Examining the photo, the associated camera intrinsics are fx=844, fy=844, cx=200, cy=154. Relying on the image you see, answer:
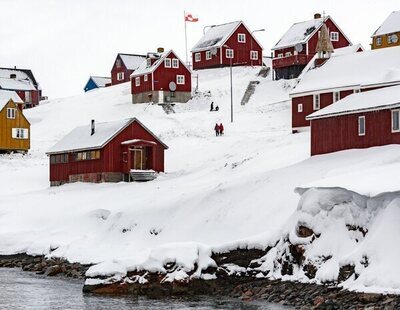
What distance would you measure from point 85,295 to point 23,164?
Result: 3790cm

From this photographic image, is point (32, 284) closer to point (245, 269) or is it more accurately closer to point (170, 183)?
point (245, 269)

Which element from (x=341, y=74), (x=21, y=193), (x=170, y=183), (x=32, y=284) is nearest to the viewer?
(x=32, y=284)

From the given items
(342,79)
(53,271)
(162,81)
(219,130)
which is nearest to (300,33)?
(162,81)

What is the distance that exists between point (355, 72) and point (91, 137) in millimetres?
19620

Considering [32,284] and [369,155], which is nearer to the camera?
[32,284]

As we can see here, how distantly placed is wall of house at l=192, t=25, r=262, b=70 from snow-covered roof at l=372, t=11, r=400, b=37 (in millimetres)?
16350

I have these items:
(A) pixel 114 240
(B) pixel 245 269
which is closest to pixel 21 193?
(A) pixel 114 240

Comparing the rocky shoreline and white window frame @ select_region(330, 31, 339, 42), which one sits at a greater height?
white window frame @ select_region(330, 31, 339, 42)

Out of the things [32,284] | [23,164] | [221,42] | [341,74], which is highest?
[221,42]

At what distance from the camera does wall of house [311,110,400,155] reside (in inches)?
1647

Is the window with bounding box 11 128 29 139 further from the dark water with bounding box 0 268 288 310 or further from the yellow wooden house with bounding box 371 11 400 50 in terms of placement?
the dark water with bounding box 0 268 288 310

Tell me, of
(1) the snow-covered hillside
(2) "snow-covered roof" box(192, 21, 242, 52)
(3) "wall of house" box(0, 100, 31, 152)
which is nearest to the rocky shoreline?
(1) the snow-covered hillside

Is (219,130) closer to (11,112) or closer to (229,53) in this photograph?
(11,112)

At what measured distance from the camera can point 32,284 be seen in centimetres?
3306
